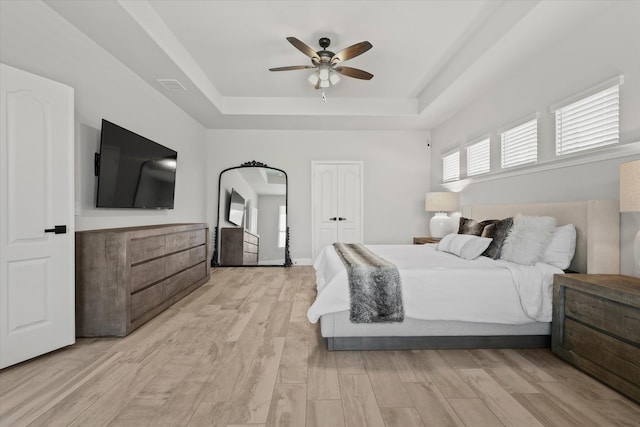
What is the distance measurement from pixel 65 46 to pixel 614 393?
4512mm

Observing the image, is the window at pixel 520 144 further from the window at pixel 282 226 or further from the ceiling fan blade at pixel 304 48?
the window at pixel 282 226

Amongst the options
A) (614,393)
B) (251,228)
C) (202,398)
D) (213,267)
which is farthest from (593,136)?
(213,267)

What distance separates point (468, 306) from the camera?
93.3 inches

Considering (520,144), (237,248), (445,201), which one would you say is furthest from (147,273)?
(445,201)

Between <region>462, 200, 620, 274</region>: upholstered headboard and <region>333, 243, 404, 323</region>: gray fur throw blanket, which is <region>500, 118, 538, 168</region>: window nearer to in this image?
<region>462, 200, 620, 274</region>: upholstered headboard

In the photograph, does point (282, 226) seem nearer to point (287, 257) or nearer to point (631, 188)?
point (287, 257)

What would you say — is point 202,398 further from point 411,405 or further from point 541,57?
point 541,57

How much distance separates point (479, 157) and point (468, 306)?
2617mm

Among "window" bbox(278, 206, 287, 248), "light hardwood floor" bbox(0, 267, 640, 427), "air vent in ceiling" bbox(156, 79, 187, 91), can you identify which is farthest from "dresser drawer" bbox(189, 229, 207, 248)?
"air vent in ceiling" bbox(156, 79, 187, 91)

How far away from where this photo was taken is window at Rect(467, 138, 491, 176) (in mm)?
4105

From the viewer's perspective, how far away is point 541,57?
313cm

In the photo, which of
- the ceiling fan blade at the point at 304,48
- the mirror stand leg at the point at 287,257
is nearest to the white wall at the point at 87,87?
the ceiling fan blade at the point at 304,48

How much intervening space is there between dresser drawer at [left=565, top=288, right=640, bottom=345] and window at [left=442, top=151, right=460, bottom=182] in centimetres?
306

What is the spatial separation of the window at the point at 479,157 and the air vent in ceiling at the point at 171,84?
3869 mm
